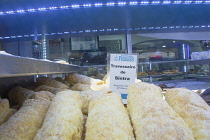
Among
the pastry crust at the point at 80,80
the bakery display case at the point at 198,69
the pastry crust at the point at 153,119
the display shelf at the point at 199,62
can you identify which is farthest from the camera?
the bakery display case at the point at 198,69

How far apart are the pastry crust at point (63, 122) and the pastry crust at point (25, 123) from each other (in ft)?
0.36

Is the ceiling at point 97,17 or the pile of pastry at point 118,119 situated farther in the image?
the ceiling at point 97,17

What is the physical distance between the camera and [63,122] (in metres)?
1.00

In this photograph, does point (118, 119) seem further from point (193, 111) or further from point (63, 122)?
point (193, 111)

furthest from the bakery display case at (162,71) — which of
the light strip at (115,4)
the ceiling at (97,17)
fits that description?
the light strip at (115,4)

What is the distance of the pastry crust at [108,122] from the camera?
88cm

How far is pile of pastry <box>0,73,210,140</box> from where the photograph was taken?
0.89 meters

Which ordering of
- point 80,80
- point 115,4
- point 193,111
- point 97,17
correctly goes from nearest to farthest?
point 193,111 → point 115,4 → point 80,80 → point 97,17

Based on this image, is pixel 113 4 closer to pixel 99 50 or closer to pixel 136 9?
pixel 136 9

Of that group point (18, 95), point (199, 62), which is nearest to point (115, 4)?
point (18, 95)

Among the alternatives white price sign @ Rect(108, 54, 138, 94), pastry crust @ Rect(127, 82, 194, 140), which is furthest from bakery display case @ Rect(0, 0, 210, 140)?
white price sign @ Rect(108, 54, 138, 94)

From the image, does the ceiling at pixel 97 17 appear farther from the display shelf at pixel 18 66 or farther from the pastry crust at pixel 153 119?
the pastry crust at pixel 153 119

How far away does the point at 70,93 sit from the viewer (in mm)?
1400

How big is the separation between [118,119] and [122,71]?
842 mm
